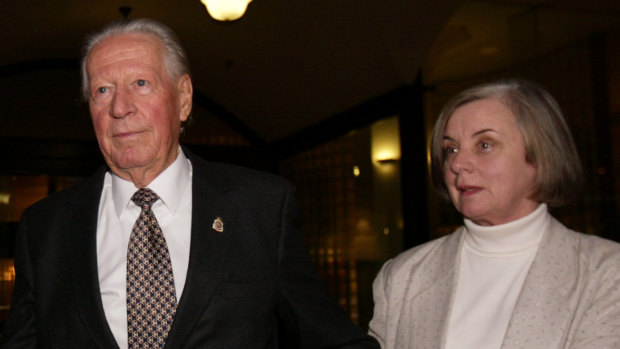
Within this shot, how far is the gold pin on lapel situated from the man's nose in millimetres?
368

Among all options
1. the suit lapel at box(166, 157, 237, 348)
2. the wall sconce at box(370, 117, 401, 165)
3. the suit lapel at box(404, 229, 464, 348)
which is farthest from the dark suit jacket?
the wall sconce at box(370, 117, 401, 165)

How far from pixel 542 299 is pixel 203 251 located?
0.98 m

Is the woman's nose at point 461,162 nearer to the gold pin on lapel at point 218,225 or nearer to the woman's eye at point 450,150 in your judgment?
the woman's eye at point 450,150

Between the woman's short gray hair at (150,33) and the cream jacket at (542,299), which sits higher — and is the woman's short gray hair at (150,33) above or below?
above

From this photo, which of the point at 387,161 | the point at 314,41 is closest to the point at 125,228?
the point at 387,161

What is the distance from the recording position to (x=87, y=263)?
5.84 feet

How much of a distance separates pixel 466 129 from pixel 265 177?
64 centimetres

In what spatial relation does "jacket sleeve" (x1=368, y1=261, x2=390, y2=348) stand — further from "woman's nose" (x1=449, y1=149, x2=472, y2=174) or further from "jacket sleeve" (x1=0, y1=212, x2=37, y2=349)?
"jacket sleeve" (x1=0, y1=212, x2=37, y2=349)

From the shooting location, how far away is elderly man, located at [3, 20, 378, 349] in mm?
1731

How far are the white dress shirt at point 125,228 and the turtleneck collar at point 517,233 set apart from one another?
3.01ft

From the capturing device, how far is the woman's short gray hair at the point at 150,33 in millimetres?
1950

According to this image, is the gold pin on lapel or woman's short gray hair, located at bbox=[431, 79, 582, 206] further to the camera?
woman's short gray hair, located at bbox=[431, 79, 582, 206]

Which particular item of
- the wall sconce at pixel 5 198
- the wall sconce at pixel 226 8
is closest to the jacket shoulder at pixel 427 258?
the wall sconce at pixel 226 8

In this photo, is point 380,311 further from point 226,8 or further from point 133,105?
point 226,8
